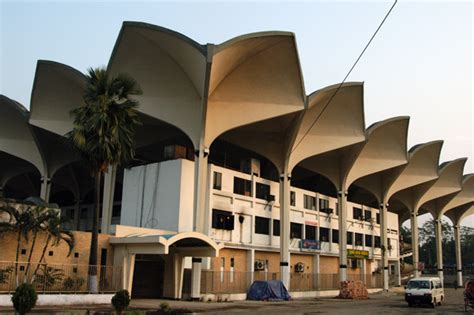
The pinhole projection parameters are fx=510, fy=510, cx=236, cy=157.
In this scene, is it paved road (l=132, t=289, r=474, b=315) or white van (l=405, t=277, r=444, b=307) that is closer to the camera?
paved road (l=132, t=289, r=474, b=315)

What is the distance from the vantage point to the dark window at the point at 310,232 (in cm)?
5172

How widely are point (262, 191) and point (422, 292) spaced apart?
17760 mm

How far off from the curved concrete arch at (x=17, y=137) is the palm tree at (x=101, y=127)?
20.3m

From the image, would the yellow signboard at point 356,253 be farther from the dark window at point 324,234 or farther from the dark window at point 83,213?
the dark window at point 83,213

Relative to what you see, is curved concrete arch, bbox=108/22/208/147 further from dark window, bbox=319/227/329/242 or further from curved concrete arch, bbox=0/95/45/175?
dark window, bbox=319/227/329/242

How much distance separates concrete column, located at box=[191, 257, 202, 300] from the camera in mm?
34594

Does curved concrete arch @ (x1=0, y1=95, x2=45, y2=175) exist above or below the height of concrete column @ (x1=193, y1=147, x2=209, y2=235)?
above

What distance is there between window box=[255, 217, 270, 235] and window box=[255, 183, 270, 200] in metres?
1.99

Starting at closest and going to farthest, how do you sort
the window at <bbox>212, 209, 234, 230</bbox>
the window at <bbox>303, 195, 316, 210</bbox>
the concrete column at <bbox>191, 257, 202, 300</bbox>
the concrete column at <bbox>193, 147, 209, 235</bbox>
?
1. the concrete column at <bbox>191, 257, 202, 300</bbox>
2. the concrete column at <bbox>193, 147, 209, 235</bbox>
3. the window at <bbox>212, 209, 234, 230</bbox>
4. the window at <bbox>303, 195, 316, 210</bbox>

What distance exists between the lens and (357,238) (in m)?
60.9

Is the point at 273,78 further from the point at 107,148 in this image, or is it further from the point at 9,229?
the point at 9,229

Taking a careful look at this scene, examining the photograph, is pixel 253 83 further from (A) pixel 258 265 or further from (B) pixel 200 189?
(A) pixel 258 265

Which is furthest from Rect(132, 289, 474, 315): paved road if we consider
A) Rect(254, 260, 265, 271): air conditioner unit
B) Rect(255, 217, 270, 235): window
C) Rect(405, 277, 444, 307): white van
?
Rect(255, 217, 270, 235): window

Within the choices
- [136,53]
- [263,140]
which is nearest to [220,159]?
[263,140]
